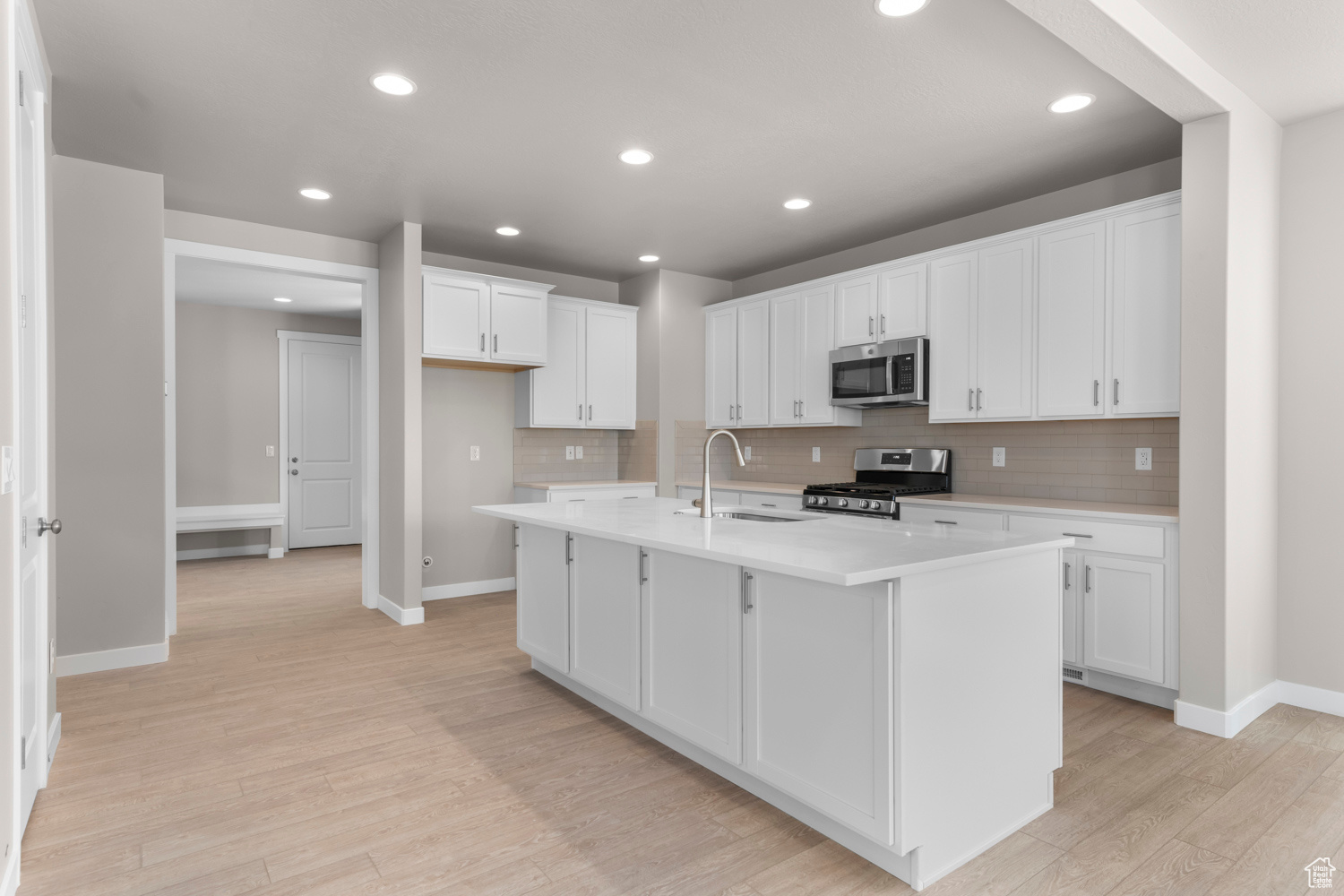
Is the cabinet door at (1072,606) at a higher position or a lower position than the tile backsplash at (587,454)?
lower

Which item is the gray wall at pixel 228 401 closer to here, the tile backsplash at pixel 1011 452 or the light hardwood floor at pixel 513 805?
the light hardwood floor at pixel 513 805

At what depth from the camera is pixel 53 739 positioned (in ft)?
9.28

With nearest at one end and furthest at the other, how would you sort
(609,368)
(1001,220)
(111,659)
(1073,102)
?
(1073,102) → (111,659) → (1001,220) → (609,368)

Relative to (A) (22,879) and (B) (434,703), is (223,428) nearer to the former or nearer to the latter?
(B) (434,703)

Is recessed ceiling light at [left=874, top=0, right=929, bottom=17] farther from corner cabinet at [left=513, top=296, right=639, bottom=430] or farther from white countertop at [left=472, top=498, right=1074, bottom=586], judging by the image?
corner cabinet at [left=513, top=296, right=639, bottom=430]

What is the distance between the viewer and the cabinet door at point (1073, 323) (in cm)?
361

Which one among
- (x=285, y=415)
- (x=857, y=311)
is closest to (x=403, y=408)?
(x=857, y=311)

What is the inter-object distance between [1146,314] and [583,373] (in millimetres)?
3762

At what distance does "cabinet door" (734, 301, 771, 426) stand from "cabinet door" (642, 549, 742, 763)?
2972mm

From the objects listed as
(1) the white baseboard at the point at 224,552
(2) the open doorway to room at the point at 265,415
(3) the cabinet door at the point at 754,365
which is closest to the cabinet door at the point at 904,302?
(3) the cabinet door at the point at 754,365

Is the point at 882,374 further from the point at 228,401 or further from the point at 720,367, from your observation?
the point at 228,401

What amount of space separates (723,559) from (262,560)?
6.83 m

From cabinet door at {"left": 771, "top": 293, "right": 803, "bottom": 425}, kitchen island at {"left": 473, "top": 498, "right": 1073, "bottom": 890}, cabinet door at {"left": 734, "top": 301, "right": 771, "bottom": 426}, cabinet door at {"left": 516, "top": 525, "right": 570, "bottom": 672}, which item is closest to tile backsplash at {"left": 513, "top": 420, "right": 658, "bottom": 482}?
cabinet door at {"left": 734, "top": 301, "right": 771, "bottom": 426}

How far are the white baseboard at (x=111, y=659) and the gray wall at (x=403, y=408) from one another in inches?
52.3
